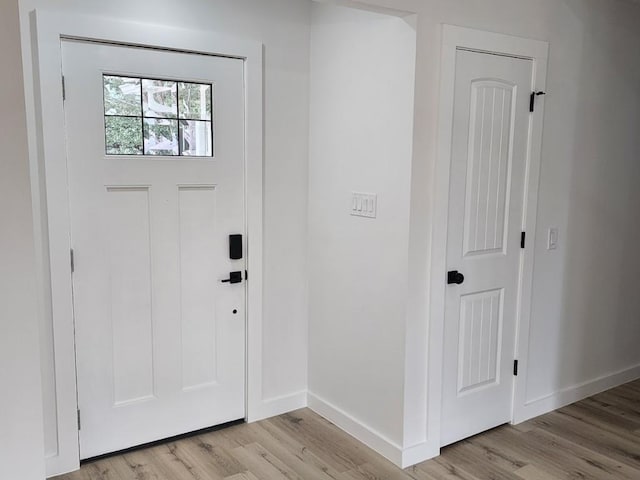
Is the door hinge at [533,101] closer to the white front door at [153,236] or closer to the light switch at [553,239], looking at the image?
the light switch at [553,239]

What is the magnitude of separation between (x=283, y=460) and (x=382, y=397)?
59 cm

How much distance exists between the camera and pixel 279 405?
338 cm

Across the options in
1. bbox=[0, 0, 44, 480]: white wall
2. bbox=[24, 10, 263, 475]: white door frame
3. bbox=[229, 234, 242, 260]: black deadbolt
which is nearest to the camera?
bbox=[0, 0, 44, 480]: white wall

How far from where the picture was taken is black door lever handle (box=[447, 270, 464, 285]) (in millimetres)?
2863

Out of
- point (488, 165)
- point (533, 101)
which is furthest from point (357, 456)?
point (533, 101)

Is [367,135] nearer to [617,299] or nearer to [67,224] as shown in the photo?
[67,224]

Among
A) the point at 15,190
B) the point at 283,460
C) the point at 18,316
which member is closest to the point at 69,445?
the point at 283,460

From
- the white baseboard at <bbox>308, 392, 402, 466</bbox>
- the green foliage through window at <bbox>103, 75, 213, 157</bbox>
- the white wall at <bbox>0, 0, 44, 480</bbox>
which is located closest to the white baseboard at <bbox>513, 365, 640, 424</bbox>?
the white baseboard at <bbox>308, 392, 402, 466</bbox>

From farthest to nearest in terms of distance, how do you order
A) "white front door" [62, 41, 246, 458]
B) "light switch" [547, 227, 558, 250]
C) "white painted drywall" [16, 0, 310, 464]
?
"light switch" [547, 227, 558, 250]
"white painted drywall" [16, 0, 310, 464]
"white front door" [62, 41, 246, 458]

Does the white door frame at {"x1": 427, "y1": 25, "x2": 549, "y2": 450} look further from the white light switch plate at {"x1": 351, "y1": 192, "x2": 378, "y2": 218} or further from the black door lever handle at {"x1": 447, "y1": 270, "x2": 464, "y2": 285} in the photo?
the white light switch plate at {"x1": 351, "y1": 192, "x2": 378, "y2": 218}

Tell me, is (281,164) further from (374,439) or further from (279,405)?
(374,439)

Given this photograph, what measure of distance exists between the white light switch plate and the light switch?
3.64 feet

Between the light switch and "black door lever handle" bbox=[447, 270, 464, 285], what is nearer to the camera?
"black door lever handle" bbox=[447, 270, 464, 285]

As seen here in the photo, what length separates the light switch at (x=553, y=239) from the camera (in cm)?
327
